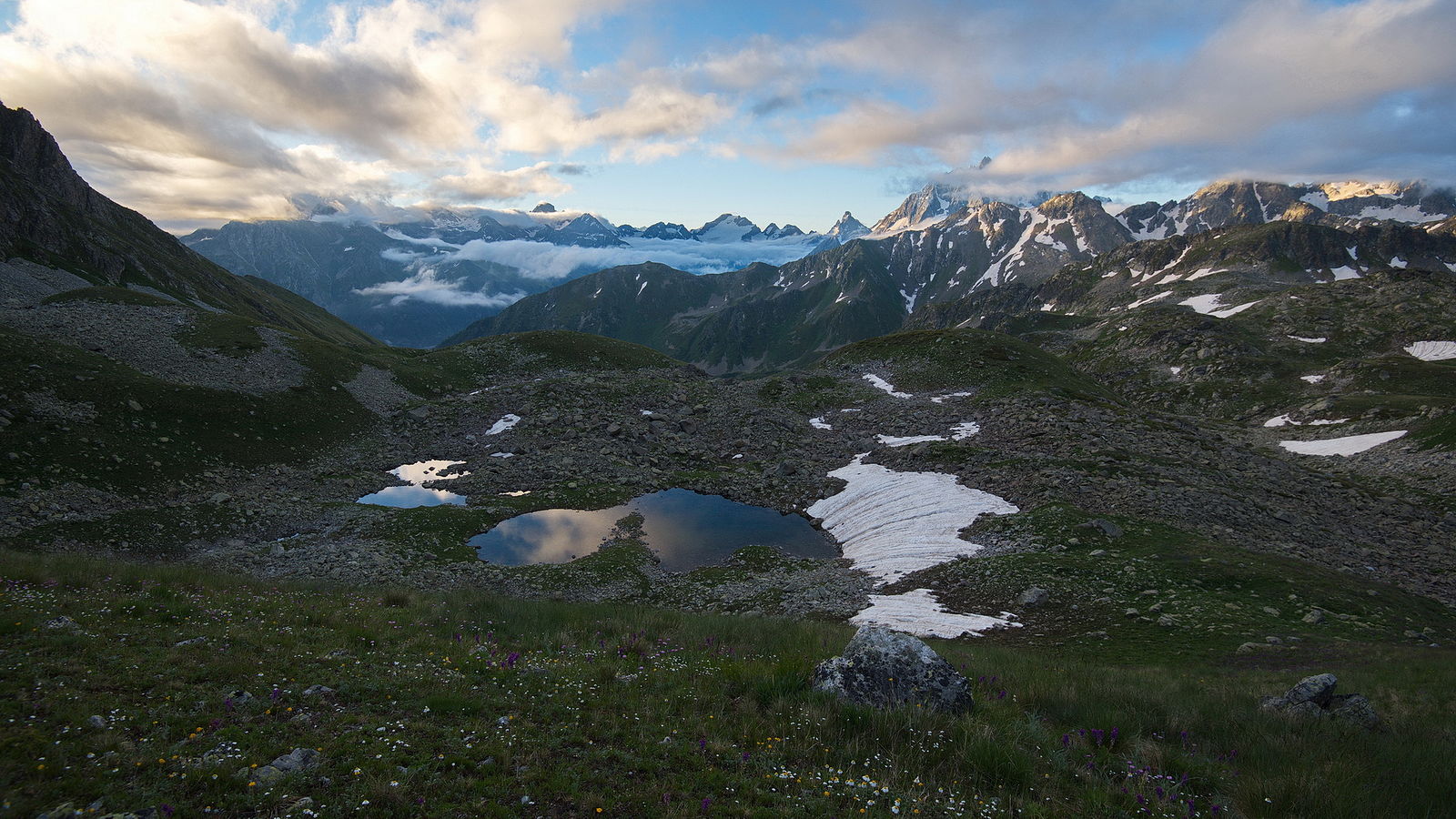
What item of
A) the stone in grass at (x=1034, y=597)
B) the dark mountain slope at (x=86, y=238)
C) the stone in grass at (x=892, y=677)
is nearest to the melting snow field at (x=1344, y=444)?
the stone in grass at (x=1034, y=597)

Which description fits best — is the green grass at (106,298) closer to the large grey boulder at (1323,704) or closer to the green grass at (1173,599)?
the green grass at (1173,599)

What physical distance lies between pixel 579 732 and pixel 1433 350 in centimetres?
15639

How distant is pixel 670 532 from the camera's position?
38.3 m

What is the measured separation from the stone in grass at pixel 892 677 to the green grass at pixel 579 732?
1.74 feet

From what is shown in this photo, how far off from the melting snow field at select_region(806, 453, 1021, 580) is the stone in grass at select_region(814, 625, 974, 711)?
1890 cm

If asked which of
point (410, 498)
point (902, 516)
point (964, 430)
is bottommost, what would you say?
point (902, 516)

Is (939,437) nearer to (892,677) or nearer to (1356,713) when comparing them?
(1356,713)

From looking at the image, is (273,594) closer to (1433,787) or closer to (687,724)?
→ (687,724)

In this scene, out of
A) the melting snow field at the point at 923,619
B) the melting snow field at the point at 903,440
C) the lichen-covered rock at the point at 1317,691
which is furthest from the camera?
the melting snow field at the point at 903,440

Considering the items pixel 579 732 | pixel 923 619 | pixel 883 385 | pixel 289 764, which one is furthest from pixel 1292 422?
pixel 289 764

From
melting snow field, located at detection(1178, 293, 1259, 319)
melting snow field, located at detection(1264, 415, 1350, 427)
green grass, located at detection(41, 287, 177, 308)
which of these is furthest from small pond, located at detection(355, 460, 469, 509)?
melting snow field, located at detection(1178, 293, 1259, 319)

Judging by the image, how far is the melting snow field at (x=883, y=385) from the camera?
78.4m

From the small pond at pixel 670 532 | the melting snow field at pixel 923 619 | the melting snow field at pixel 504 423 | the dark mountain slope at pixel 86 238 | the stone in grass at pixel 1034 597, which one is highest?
the dark mountain slope at pixel 86 238

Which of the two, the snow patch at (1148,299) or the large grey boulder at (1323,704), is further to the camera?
the snow patch at (1148,299)
